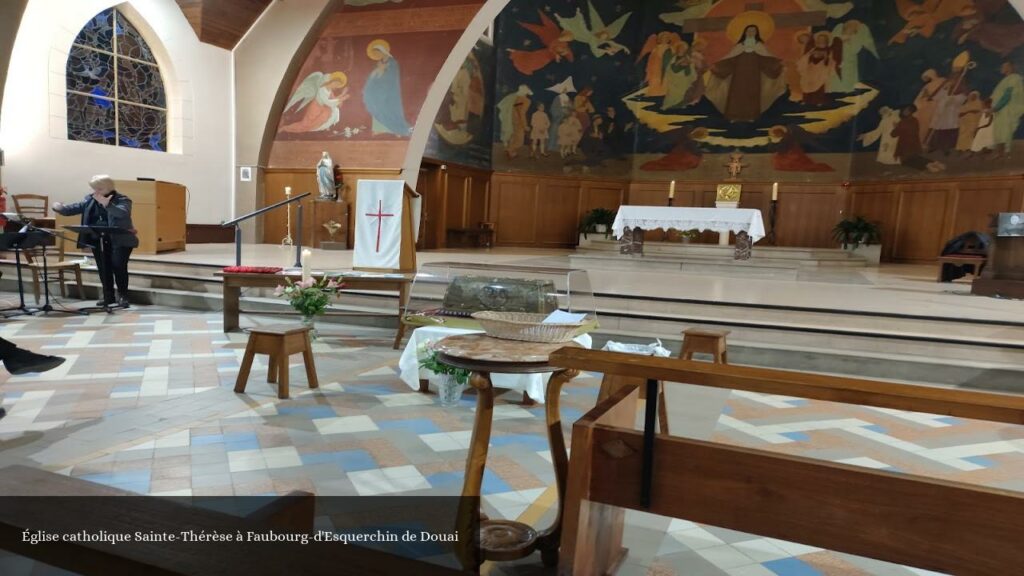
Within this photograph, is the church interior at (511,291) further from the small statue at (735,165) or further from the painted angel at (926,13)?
the small statue at (735,165)

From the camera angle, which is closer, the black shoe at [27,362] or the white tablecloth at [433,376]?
the black shoe at [27,362]

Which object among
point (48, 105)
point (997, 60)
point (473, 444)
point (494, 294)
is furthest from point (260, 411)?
point (997, 60)

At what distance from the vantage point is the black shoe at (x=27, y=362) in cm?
341

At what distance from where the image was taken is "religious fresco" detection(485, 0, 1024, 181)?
12.2 metres

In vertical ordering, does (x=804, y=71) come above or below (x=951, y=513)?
above

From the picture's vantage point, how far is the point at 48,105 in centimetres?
946

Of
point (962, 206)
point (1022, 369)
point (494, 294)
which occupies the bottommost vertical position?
point (1022, 369)

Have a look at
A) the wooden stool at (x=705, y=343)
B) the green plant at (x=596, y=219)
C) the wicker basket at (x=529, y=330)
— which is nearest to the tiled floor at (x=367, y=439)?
the wooden stool at (x=705, y=343)

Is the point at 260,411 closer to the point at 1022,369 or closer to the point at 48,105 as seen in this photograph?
the point at 1022,369

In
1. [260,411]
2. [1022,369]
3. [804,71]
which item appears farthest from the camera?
[804,71]

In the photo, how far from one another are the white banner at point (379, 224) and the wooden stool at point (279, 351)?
82.6 inches

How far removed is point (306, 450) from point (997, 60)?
549 inches

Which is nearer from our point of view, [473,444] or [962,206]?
[473,444]

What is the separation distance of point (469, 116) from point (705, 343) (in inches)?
407
